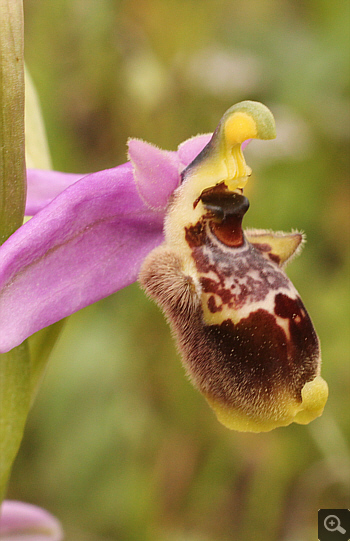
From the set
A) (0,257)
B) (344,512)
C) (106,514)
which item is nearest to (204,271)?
(0,257)

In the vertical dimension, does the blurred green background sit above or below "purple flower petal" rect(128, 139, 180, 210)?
below

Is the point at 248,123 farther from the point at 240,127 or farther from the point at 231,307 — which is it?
the point at 231,307

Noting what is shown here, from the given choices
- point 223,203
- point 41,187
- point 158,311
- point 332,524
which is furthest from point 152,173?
point 158,311

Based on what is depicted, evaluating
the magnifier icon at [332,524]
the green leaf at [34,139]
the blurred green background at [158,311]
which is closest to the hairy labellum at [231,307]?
the green leaf at [34,139]

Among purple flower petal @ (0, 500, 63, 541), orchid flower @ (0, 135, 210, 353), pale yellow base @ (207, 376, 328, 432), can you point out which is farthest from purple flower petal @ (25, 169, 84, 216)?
purple flower petal @ (0, 500, 63, 541)

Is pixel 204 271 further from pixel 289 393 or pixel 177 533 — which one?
pixel 177 533

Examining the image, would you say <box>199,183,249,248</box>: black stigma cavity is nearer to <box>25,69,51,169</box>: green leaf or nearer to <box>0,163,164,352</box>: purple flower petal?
<box>0,163,164,352</box>: purple flower petal

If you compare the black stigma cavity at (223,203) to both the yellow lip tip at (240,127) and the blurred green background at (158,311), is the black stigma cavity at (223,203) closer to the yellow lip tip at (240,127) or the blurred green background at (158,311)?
the yellow lip tip at (240,127)
